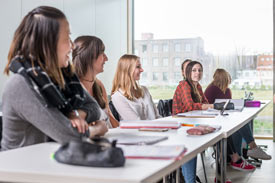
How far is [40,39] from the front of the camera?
5.41 ft

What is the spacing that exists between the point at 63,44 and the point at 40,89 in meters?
0.26

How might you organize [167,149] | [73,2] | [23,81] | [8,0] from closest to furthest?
[167,149] < [23,81] < [8,0] < [73,2]

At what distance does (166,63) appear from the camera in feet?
24.9

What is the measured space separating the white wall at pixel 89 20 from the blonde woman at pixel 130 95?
52.8 inches

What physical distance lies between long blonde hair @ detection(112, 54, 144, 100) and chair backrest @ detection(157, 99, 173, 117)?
0.55m

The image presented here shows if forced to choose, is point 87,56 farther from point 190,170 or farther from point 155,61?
point 155,61

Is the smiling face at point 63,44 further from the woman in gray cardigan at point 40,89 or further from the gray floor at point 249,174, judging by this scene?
the gray floor at point 249,174

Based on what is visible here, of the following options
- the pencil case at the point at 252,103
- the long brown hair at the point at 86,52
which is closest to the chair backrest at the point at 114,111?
the long brown hair at the point at 86,52

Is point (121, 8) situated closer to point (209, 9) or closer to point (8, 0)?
point (209, 9)

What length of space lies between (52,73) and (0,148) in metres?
0.42

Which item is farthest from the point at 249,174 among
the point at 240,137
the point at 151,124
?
the point at 151,124

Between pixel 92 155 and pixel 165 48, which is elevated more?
pixel 165 48

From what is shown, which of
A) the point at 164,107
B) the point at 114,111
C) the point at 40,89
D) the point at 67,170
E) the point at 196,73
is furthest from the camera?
the point at 196,73

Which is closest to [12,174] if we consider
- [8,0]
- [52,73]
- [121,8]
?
[52,73]
